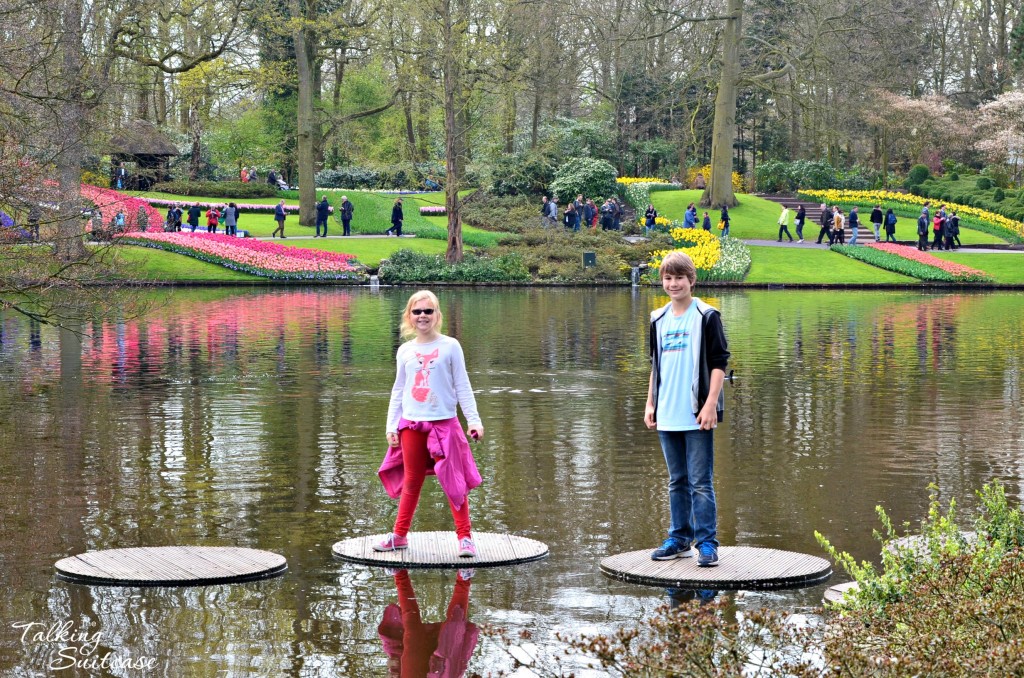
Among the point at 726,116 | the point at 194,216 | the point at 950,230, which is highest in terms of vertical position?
the point at 726,116

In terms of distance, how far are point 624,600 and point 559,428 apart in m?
6.58

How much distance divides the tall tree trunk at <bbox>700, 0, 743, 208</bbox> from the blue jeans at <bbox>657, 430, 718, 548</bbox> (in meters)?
44.0

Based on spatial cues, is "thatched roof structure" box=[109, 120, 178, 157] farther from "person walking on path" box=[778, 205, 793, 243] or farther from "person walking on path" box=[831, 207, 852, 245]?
"person walking on path" box=[831, 207, 852, 245]

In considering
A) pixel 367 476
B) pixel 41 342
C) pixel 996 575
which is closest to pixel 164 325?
pixel 41 342

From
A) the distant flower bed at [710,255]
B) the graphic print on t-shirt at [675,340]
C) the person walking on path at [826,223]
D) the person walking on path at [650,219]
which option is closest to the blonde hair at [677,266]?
the graphic print on t-shirt at [675,340]

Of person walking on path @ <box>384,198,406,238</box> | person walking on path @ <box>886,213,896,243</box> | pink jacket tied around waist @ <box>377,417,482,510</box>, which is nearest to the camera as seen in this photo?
pink jacket tied around waist @ <box>377,417,482,510</box>

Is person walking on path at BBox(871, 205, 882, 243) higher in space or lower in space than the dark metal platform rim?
higher

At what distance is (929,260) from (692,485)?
123 ft

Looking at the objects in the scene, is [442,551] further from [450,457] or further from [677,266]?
[677,266]

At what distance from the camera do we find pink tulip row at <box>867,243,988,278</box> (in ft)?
137

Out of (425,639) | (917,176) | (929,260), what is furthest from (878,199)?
(425,639)

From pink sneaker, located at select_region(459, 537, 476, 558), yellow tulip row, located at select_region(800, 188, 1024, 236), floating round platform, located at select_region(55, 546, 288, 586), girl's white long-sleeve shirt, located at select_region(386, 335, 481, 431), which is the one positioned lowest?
floating round platform, located at select_region(55, 546, 288, 586)

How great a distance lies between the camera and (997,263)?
145ft

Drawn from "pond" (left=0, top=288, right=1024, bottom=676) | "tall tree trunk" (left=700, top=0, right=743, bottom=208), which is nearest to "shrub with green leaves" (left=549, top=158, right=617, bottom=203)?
"tall tree trunk" (left=700, top=0, right=743, bottom=208)
